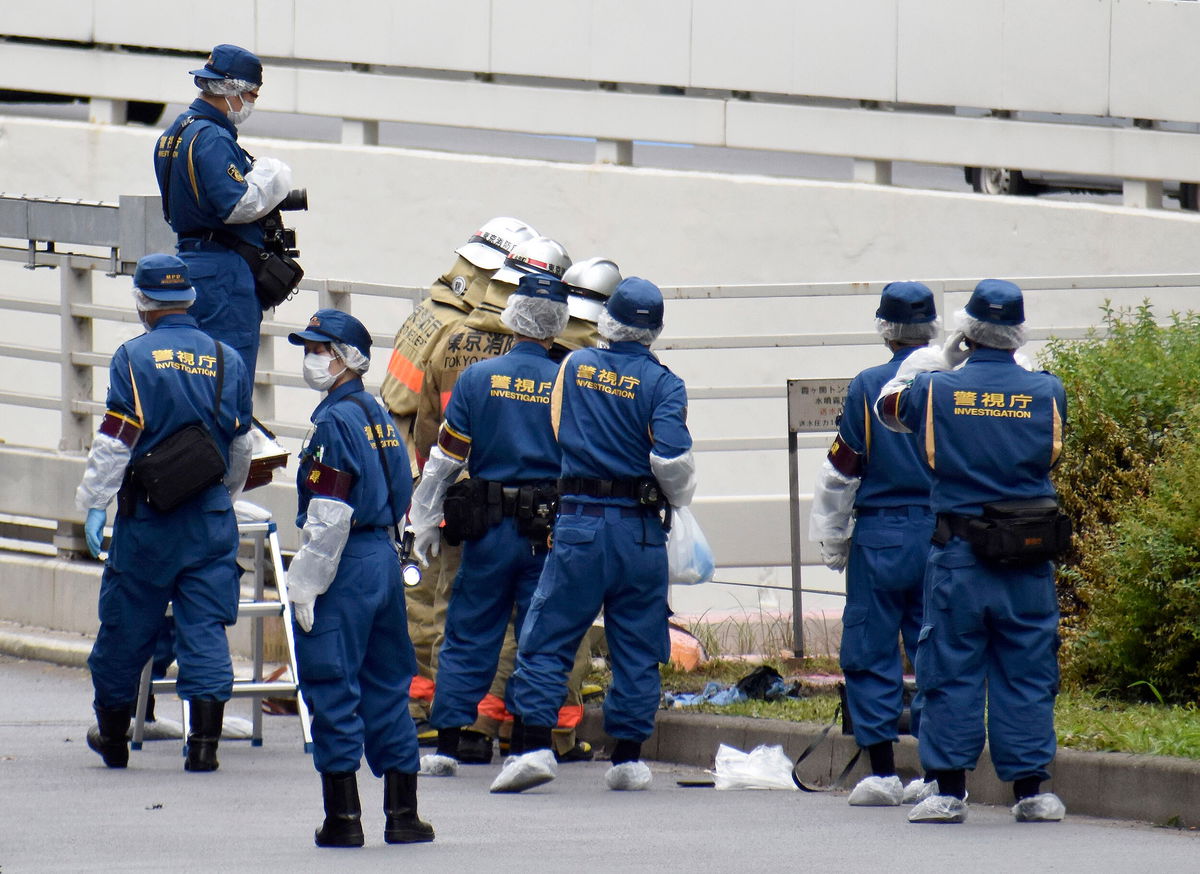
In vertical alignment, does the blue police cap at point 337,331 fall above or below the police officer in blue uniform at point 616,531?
above

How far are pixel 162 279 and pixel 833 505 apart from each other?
2.90 meters

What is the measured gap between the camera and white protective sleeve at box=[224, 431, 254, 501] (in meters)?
9.18

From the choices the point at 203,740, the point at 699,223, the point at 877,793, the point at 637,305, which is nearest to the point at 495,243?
the point at 637,305

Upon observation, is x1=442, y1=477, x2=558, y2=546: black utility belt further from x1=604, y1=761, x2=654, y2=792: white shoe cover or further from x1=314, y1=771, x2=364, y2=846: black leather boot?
x1=314, y1=771, x2=364, y2=846: black leather boot

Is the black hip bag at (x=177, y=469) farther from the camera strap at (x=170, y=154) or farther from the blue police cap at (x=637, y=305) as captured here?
the blue police cap at (x=637, y=305)

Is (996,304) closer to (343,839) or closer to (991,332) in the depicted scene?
(991,332)

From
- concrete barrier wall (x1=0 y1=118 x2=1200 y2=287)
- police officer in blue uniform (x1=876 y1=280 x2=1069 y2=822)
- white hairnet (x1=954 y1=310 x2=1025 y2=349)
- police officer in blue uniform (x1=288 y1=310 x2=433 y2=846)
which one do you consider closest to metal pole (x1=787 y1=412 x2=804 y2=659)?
police officer in blue uniform (x1=876 y1=280 x2=1069 y2=822)

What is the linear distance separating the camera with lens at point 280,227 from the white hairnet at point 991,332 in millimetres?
3465

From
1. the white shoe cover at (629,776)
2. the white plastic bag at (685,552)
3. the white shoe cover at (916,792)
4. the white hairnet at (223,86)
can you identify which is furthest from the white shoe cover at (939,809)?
the white hairnet at (223,86)

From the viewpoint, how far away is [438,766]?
9062mm

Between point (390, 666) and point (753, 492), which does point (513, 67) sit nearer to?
point (753, 492)

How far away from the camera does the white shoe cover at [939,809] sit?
7.92 metres

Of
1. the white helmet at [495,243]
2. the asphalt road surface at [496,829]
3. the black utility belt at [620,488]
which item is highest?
the white helmet at [495,243]

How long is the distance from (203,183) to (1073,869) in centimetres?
516
